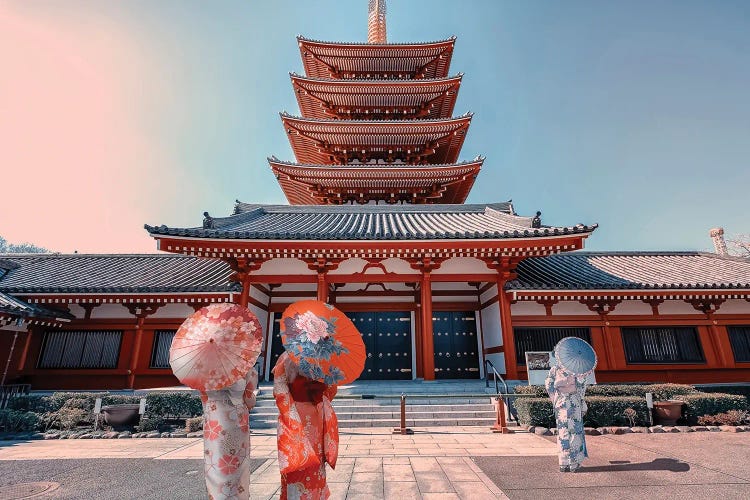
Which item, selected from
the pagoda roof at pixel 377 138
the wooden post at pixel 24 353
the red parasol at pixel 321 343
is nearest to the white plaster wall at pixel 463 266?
the pagoda roof at pixel 377 138

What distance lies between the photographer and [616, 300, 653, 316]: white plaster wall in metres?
11.1

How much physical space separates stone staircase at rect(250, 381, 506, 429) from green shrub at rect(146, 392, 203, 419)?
1.48 meters

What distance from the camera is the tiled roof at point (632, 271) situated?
1041 cm

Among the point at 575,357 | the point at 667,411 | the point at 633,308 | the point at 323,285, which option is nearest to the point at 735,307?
the point at 633,308

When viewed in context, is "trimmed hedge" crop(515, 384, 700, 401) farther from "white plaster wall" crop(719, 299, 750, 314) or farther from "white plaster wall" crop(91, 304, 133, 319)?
"white plaster wall" crop(91, 304, 133, 319)

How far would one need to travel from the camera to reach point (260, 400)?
8.64m

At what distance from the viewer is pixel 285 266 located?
420 inches

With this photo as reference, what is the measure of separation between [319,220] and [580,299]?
30.4 feet

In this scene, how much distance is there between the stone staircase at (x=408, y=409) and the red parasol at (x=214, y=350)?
18.6ft

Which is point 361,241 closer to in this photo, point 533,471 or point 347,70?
point 533,471

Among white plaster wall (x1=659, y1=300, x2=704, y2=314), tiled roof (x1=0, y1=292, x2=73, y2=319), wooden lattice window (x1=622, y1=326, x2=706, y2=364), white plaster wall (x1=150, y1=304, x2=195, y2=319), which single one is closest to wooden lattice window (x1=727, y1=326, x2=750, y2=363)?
wooden lattice window (x1=622, y1=326, x2=706, y2=364)

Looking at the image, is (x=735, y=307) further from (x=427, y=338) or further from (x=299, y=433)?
(x=299, y=433)

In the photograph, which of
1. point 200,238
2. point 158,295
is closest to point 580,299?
point 200,238

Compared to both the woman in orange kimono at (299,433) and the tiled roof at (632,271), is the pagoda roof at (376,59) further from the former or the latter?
the woman in orange kimono at (299,433)
